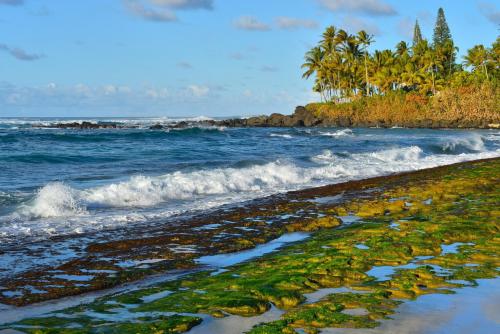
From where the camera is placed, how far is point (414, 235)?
8.62 metres

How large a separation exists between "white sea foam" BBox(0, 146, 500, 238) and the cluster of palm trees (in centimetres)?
5255

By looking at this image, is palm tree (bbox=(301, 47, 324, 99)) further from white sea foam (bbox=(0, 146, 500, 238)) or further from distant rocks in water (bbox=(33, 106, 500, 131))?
white sea foam (bbox=(0, 146, 500, 238))

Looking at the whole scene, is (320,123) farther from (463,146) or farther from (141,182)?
(141,182)

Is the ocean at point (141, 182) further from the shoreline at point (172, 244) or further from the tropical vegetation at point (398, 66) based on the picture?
the tropical vegetation at point (398, 66)

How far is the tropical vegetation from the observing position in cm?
6912

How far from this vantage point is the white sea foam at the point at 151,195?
1061cm

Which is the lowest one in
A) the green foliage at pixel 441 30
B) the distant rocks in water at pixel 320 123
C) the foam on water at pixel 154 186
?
the foam on water at pixel 154 186

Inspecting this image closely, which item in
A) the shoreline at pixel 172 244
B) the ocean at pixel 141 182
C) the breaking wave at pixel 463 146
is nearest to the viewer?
the shoreline at pixel 172 244

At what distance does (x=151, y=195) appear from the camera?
45.2ft

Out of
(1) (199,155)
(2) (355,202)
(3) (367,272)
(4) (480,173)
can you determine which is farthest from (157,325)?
(1) (199,155)

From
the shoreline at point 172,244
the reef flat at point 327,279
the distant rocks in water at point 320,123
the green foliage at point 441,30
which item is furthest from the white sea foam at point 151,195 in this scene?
the green foliage at point 441,30

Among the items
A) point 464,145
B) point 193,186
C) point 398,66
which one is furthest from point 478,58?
point 193,186

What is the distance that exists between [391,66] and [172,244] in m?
73.1

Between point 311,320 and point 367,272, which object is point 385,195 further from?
point 311,320
